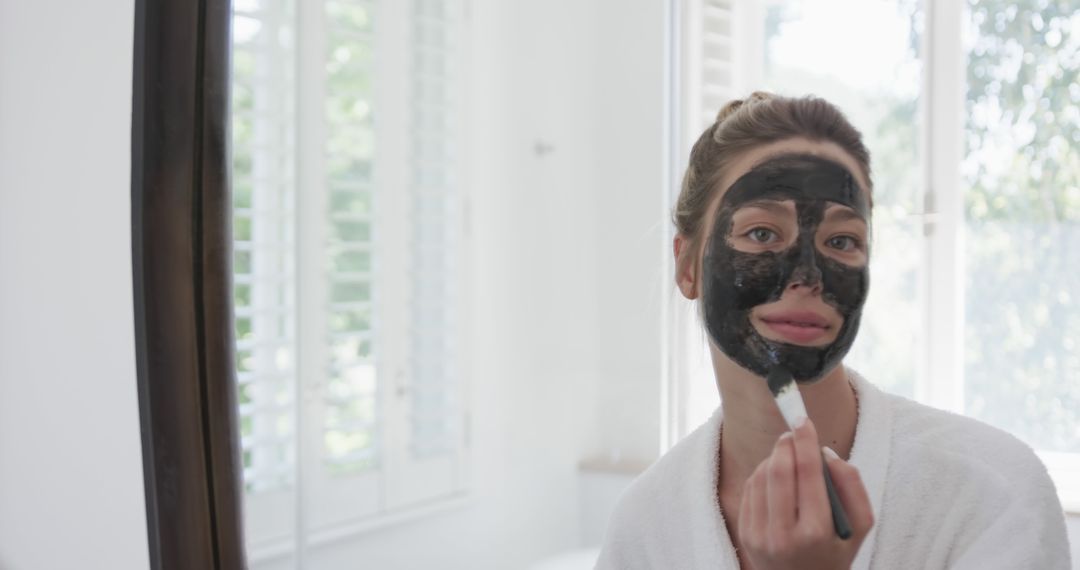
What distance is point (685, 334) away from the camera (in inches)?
28.6

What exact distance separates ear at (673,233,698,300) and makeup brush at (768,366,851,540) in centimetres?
9

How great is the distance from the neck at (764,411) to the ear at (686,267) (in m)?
0.05

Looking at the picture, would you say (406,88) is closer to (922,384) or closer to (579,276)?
(579,276)

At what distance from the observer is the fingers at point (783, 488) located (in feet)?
1.40

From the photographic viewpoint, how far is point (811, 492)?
0.43 metres

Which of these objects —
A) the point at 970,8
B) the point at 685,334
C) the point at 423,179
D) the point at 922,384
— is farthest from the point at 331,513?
the point at 970,8

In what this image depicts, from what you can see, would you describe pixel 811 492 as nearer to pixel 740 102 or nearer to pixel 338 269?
pixel 740 102

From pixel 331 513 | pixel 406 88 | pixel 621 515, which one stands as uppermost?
pixel 406 88

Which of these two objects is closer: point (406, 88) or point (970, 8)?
point (970, 8)

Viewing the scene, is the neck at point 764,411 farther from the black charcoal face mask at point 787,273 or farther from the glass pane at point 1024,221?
the glass pane at point 1024,221

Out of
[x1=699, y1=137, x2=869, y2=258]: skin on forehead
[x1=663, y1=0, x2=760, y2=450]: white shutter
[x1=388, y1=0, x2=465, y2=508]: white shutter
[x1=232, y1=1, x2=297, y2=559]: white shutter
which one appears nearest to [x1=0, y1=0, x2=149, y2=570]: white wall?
[x1=232, y1=1, x2=297, y2=559]: white shutter

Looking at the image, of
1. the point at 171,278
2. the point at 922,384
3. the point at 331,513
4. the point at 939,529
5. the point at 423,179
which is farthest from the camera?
the point at 331,513

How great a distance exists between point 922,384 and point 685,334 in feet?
0.60

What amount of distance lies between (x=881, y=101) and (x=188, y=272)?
1.62 ft
